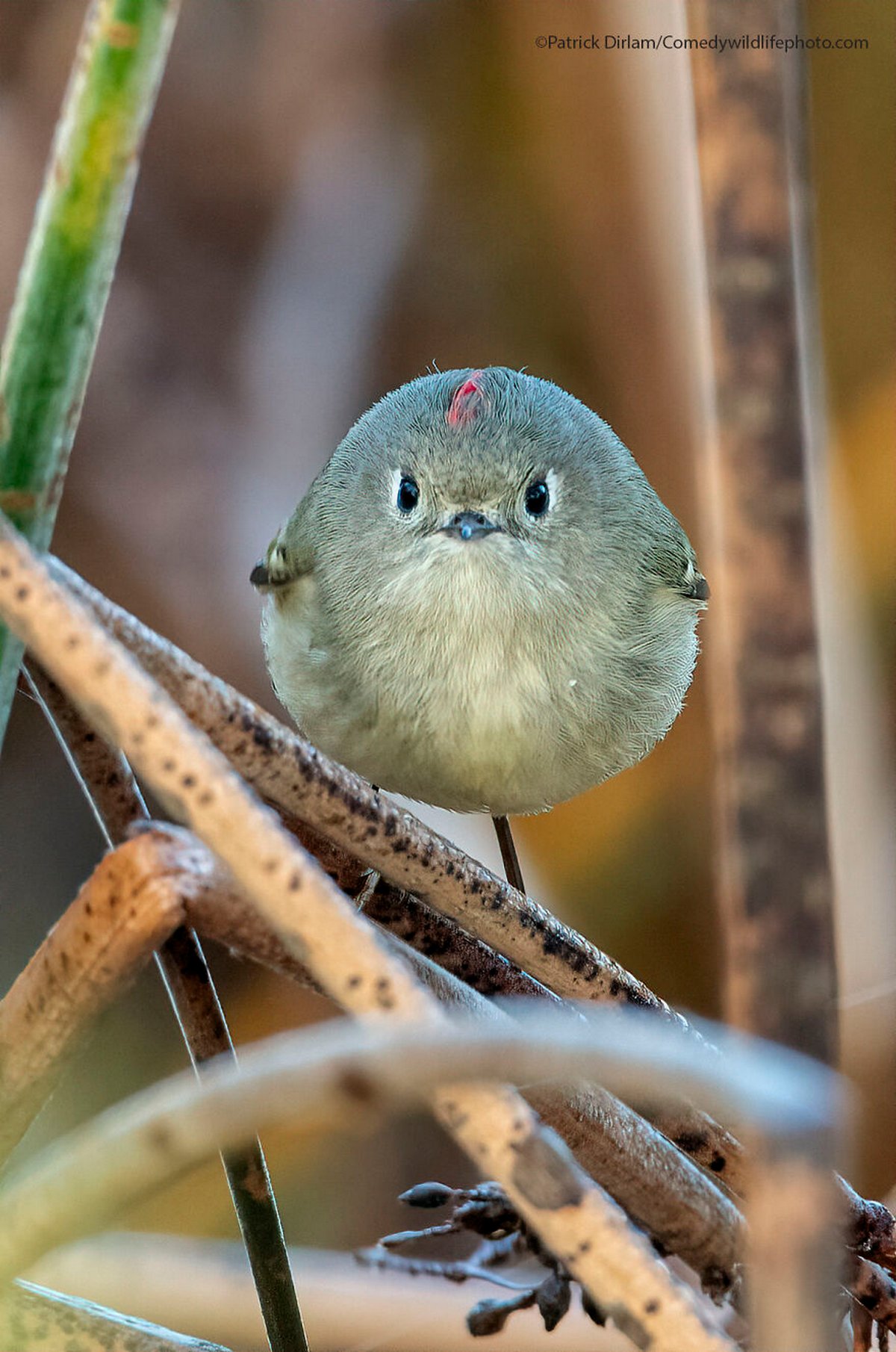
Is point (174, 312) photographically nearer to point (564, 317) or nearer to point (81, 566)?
point (81, 566)

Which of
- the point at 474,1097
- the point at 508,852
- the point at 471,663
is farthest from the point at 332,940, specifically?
the point at 508,852

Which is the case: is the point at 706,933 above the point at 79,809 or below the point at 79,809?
below

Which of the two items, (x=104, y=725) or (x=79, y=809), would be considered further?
(x=79, y=809)

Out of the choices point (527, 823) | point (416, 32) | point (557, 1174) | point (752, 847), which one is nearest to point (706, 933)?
point (527, 823)

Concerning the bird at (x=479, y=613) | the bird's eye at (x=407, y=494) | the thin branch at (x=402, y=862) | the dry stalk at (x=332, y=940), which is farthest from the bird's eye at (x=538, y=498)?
the dry stalk at (x=332, y=940)

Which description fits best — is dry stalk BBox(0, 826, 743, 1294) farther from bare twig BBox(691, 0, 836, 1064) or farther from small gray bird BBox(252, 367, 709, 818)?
small gray bird BBox(252, 367, 709, 818)

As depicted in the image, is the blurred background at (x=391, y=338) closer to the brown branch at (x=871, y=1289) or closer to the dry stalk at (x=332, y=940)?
the brown branch at (x=871, y=1289)
